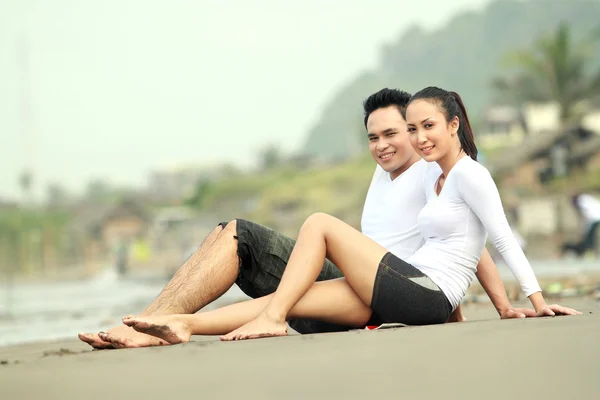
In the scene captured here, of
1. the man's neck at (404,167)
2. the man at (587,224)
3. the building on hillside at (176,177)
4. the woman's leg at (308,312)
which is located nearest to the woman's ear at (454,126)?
the man's neck at (404,167)

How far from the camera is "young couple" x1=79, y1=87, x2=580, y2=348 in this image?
13.3 feet

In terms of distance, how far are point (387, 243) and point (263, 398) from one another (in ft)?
7.07

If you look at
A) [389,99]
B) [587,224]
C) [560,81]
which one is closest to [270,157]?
[560,81]

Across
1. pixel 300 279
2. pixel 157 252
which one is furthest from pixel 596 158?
pixel 157 252

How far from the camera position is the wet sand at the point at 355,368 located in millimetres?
2463

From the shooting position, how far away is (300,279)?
13.3 feet

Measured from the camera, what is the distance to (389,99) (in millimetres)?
4672

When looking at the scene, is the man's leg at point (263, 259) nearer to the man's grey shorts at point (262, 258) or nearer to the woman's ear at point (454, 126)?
the man's grey shorts at point (262, 258)

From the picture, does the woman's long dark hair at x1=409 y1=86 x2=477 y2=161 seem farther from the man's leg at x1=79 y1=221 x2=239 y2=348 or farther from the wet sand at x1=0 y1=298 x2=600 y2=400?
the man's leg at x1=79 y1=221 x2=239 y2=348

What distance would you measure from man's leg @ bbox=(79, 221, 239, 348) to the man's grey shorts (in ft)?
0.18

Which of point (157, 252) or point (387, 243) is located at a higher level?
point (387, 243)

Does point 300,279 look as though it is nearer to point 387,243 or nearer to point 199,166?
point 387,243

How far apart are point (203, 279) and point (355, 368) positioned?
1.62 m

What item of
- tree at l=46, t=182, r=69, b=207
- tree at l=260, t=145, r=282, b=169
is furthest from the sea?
tree at l=46, t=182, r=69, b=207
